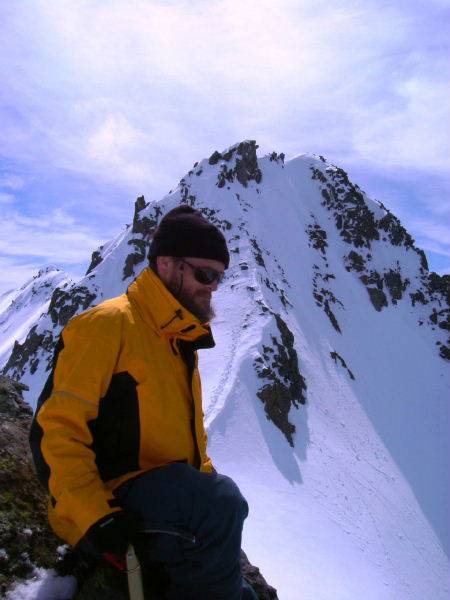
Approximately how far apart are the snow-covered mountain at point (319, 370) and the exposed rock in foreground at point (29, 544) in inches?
501

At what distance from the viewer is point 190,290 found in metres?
3.55

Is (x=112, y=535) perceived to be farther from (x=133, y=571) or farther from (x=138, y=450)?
(x=138, y=450)

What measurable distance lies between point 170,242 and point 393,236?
83323 mm

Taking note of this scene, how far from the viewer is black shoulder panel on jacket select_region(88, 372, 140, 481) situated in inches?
116

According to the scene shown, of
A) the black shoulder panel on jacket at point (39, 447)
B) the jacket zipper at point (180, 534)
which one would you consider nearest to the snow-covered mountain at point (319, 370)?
the jacket zipper at point (180, 534)

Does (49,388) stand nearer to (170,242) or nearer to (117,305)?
(117,305)

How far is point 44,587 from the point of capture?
2893mm

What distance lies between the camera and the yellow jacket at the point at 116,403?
264 cm

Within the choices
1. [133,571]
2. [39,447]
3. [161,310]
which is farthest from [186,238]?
[133,571]

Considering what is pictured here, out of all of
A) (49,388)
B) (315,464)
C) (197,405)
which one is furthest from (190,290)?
(315,464)

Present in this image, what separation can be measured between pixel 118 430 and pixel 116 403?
18cm

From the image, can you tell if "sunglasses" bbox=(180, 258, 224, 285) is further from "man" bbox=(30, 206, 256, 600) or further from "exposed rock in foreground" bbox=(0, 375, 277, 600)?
"exposed rock in foreground" bbox=(0, 375, 277, 600)

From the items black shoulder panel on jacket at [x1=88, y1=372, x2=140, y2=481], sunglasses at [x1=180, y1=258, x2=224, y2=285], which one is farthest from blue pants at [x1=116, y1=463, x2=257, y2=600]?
sunglasses at [x1=180, y1=258, x2=224, y2=285]

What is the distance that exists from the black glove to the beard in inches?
57.8
